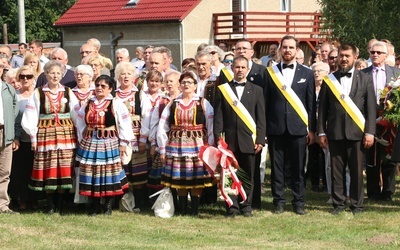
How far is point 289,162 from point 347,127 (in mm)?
880

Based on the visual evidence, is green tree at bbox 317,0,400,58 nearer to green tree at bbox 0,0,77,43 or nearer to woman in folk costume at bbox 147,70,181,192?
woman in folk costume at bbox 147,70,181,192

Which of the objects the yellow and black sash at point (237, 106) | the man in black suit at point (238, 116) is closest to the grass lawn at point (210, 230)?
the man in black suit at point (238, 116)

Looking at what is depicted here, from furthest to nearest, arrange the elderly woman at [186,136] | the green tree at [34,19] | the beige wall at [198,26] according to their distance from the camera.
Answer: the green tree at [34,19]
the beige wall at [198,26]
the elderly woman at [186,136]

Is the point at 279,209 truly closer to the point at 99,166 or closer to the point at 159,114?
the point at 159,114

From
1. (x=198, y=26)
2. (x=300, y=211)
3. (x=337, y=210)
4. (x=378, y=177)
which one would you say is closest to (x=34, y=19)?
(x=198, y=26)

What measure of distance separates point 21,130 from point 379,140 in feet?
14.8

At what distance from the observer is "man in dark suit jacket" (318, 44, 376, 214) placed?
11.4 m

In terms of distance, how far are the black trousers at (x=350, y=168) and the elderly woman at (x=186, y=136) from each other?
1523mm

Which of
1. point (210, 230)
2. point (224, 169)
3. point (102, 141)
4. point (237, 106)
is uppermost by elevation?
point (237, 106)

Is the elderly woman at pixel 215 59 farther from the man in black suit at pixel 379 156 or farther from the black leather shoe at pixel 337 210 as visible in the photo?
the black leather shoe at pixel 337 210

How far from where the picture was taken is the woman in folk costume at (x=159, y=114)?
464 inches

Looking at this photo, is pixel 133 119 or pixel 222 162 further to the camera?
pixel 133 119

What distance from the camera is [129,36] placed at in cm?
4122

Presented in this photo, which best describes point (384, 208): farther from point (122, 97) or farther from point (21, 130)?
point (21, 130)
